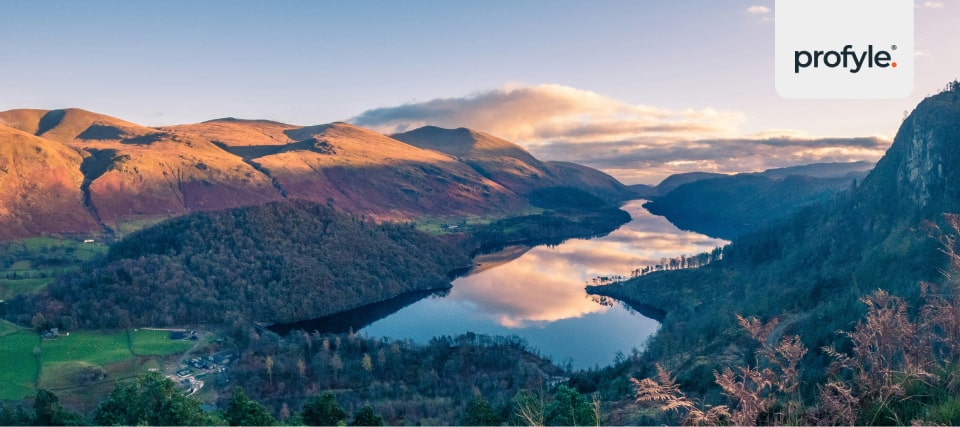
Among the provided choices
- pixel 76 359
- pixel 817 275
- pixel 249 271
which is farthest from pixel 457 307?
pixel 817 275

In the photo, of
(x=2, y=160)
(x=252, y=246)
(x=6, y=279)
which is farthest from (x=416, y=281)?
(x=2, y=160)

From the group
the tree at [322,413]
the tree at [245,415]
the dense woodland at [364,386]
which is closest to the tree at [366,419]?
the dense woodland at [364,386]

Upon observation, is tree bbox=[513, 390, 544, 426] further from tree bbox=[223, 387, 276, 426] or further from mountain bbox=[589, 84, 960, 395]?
mountain bbox=[589, 84, 960, 395]

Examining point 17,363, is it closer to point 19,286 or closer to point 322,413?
point 19,286

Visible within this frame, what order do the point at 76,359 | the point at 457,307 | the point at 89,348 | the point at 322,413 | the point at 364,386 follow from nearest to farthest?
1. the point at 322,413
2. the point at 364,386
3. the point at 76,359
4. the point at 89,348
5. the point at 457,307

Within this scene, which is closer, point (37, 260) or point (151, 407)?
point (151, 407)

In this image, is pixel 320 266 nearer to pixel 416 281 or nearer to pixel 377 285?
pixel 377 285
